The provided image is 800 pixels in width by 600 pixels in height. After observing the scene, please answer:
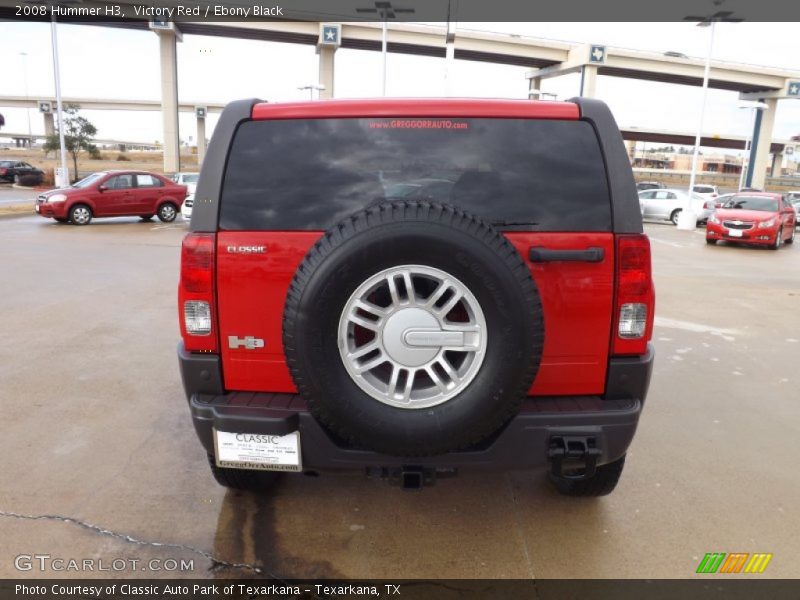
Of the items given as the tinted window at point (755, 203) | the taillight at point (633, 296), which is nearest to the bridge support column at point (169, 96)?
the tinted window at point (755, 203)

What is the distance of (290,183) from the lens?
8.83ft

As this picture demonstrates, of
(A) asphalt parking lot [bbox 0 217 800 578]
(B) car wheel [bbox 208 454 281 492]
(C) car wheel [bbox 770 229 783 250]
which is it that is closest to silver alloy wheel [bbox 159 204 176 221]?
(A) asphalt parking lot [bbox 0 217 800 578]

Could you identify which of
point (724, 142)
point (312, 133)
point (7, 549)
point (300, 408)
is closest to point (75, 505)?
point (7, 549)

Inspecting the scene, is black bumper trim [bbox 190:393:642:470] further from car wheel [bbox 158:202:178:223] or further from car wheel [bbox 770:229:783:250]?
car wheel [bbox 158:202:178:223]

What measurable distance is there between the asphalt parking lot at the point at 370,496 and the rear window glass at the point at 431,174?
1.36 metres

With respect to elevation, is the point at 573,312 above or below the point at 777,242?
above

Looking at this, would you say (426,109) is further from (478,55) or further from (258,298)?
(478,55)

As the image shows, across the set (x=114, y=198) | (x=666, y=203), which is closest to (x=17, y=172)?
(x=114, y=198)

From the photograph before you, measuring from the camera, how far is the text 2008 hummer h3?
7.96 feet

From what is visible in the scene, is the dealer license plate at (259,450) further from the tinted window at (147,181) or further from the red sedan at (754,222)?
the tinted window at (147,181)

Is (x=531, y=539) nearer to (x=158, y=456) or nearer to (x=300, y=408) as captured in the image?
(x=300, y=408)

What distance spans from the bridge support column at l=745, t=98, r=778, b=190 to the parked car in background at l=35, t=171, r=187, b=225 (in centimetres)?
4951

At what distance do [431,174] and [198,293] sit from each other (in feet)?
3.83

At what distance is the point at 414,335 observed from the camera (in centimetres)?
239
